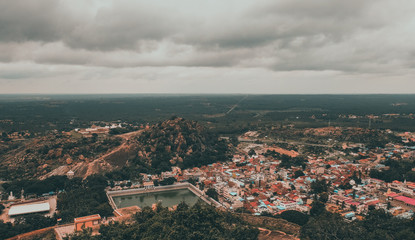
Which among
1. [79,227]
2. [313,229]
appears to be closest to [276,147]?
[313,229]

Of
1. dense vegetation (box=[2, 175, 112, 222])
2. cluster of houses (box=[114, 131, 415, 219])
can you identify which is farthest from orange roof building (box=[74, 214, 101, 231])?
cluster of houses (box=[114, 131, 415, 219])

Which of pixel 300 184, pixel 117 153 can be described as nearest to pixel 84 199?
pixel 117 153

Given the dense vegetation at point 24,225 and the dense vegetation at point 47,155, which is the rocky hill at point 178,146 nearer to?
the dense vegetation at point 47,155

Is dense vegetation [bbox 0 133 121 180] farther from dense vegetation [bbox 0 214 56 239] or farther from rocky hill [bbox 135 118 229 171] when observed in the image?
dense vegetation [bbox 0 214 56 239]

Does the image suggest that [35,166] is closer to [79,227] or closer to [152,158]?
[152,158]

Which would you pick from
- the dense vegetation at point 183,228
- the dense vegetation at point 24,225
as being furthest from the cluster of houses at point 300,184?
the dense vegetation at point 24,225

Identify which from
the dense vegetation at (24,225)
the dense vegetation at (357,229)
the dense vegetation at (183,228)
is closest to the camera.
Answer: the dense vegetation at (183,228)
